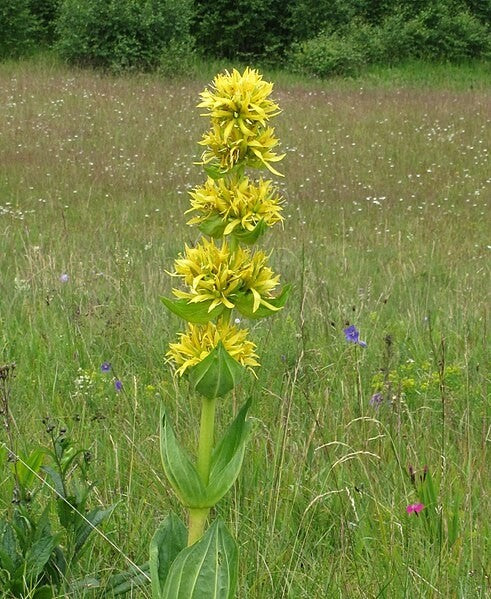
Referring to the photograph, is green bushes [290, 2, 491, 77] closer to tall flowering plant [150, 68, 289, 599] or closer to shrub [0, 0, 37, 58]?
shrub [0, 0, 37, 58]

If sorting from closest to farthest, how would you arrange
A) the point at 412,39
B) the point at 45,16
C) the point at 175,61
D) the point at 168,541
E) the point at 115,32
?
→ the point at 168,541, the point at 175,61, the point at 115,32, the point at 412,39, the point at 45,16

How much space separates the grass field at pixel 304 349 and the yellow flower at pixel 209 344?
0.59m

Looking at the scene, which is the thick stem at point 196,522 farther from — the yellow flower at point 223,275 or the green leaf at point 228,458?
the yellow flower at point 223,275

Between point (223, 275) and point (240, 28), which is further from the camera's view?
point (240, 28)

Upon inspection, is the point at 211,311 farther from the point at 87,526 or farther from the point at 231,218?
the point at 87,526

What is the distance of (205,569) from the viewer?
1.51 metres

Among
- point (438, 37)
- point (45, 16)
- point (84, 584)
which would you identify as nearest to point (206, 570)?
point (84, 584)

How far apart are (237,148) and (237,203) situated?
0.31 feet

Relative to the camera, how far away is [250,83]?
156 centimetres

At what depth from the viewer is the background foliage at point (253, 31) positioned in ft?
57.7

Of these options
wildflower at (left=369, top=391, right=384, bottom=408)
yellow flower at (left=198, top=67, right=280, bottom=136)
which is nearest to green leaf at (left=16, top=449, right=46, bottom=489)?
yellow flower at (left=198, top=67, right=280, bottom=136)

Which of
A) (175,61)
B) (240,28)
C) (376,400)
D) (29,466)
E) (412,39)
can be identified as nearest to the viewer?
(29,466)

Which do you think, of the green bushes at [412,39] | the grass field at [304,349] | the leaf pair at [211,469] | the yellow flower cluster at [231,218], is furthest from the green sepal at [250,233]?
the green bushes at [412,39]

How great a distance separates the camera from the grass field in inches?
89.0
